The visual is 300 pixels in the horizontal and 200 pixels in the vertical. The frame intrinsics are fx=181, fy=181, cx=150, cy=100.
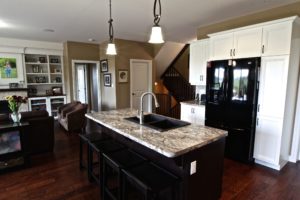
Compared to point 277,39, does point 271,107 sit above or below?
below

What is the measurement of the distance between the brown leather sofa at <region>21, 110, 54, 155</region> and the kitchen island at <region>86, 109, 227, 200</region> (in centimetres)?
Result: 186

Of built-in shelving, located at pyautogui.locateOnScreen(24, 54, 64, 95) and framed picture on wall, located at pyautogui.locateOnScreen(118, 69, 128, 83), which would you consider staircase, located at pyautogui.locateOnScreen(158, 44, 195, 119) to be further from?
built-in shelving, located at pyautogui.locateOnScreen(24, 54, 64, 95)

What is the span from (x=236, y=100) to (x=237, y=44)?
0.98m

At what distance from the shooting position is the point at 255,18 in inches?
133

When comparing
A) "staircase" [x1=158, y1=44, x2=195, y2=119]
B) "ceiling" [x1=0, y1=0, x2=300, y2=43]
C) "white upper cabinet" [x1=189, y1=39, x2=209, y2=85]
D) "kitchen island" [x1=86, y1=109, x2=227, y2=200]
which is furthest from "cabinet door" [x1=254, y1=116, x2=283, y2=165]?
"staircase" [x1=158, y1=44, x2=195, y2=119]

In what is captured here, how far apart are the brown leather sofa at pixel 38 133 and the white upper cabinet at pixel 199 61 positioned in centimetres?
316

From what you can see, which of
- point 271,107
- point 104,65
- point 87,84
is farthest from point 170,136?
Result: point 87,84

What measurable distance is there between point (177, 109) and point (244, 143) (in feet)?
11.5

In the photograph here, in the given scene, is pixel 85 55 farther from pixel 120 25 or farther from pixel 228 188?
pixel 228 188

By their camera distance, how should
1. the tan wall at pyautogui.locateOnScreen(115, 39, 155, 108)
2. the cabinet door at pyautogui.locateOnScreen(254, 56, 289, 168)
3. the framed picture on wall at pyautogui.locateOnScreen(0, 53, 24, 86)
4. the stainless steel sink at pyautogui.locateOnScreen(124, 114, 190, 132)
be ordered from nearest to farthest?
the stainless steel sink at pyautogui.locateOnScreen(124, 114, 190, 132)
the cabinet door at pyautogui.locateOnScreen(254, 56, 289, 168)
the framed picture on wall at pyautogui.locateOnScreen(0, 53, 24, 86)
the tan wall at pyautogui.locateOnScreen(115, 39, 155, 108)

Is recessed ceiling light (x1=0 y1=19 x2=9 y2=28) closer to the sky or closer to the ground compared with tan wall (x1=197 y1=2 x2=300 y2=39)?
closer to the sky

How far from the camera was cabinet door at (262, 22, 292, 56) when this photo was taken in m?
2.61

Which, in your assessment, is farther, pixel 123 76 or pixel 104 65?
pixel 104 65

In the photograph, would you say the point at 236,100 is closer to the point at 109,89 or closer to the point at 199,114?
the point at 199,114
